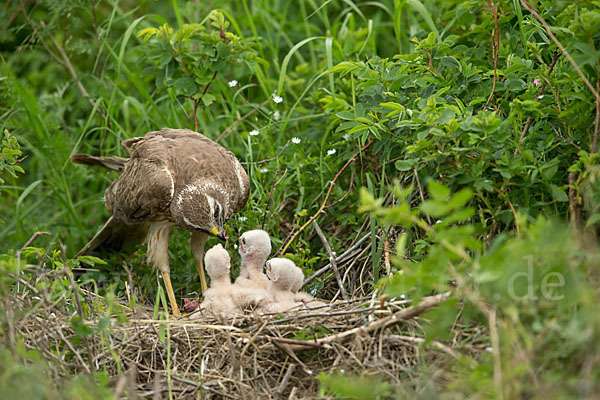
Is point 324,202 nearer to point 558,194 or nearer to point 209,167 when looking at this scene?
point 209,167

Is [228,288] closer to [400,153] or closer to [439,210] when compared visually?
[400,153]

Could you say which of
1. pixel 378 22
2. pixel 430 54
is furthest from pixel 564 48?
pixel 378 22

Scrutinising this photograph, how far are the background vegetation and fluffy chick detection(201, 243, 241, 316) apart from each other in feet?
1.86

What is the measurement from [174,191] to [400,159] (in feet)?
Result: 5.25

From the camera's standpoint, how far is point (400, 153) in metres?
4.64

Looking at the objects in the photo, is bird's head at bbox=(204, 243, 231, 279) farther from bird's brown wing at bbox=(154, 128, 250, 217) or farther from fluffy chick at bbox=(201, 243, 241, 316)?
bird's brown wing at bbox=(154, 128, 250, 217)

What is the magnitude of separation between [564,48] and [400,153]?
1.31 metres

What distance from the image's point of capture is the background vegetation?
2689 mm

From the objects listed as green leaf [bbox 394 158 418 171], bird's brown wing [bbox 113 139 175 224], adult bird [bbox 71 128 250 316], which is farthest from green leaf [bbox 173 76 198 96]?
green leaf [bbox 394 158 418 171]

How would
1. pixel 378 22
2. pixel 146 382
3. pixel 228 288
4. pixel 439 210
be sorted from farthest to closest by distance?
pixel 378 22 → pixel 228 288 → pixel 146 382 → pixel 439 210

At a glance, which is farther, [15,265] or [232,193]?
[232,193]

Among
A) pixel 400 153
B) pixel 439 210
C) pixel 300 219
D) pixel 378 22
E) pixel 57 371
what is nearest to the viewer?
pixel 439 210

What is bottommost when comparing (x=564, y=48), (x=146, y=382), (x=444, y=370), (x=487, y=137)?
(x=146, y=382)

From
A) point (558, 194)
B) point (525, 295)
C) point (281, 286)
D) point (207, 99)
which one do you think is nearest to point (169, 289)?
point (281, 286)
